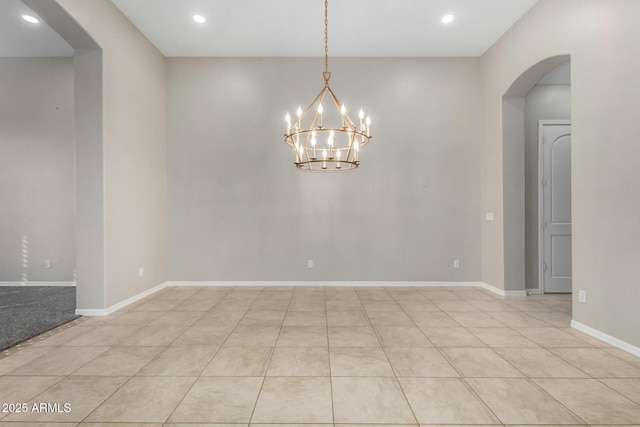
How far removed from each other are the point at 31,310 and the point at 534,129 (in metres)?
7.53

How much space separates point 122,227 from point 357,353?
340cm

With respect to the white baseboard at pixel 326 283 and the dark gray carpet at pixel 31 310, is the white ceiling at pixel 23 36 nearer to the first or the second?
the dark gray carpet at pixel 31 310

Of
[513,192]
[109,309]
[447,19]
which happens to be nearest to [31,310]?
[109,309]

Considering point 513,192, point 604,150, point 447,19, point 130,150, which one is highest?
point 447,19

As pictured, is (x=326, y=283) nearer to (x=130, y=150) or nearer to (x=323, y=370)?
(x=323, y=370)

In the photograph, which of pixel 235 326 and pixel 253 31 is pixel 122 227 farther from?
pixel 253 31

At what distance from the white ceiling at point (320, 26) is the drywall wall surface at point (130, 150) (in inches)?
15.5

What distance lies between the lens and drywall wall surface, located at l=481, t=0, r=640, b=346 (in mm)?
2777

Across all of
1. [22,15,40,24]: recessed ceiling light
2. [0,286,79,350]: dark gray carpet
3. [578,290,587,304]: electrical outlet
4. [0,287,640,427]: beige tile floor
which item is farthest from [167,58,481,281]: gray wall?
[578,290,587,304]: electrical outlet

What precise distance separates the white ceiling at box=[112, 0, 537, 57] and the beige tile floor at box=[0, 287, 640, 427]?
12.7ft

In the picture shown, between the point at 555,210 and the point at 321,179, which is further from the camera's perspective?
the point at 321,179

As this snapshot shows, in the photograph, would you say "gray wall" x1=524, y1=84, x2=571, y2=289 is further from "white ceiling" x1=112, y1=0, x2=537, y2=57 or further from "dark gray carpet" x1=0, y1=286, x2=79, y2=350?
"dark gray carpet" x1=0, y1=286, x2=79, y2=350

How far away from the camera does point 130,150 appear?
14.4 feet

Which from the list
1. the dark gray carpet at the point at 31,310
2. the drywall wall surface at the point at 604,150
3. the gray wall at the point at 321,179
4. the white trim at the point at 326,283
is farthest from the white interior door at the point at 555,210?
the dark gray carpet at the point at 31,310
